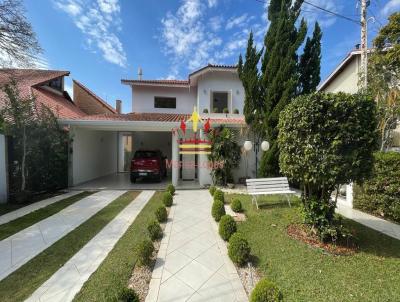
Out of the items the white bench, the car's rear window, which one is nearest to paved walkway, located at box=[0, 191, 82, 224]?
the car's rear window

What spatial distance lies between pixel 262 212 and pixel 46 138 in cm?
890

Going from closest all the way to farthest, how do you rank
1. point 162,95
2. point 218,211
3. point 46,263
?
point 46,263 → point 218,211 → point 162,95

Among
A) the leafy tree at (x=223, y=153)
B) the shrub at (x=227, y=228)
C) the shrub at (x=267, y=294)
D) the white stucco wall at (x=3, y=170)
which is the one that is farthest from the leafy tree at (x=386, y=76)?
the white stucco wall at (x=3, y=170)

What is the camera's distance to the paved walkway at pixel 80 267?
313cm

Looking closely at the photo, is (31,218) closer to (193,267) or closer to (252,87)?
(193,267)

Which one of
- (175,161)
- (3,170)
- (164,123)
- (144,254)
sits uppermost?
(164,123)

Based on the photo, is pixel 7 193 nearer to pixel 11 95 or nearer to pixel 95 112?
pixel 11 95

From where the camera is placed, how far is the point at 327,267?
12.5 ft

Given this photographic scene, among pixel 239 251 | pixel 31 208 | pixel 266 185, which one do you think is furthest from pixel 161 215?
pixel 31 208

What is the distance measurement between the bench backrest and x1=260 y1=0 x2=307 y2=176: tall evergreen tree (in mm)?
2423

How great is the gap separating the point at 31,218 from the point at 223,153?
7630 millimetres

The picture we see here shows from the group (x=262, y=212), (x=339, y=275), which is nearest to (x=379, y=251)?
(x=339, y=275)

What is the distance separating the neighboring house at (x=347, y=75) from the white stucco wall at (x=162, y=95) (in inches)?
394

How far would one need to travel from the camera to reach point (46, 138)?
29.1 feet
